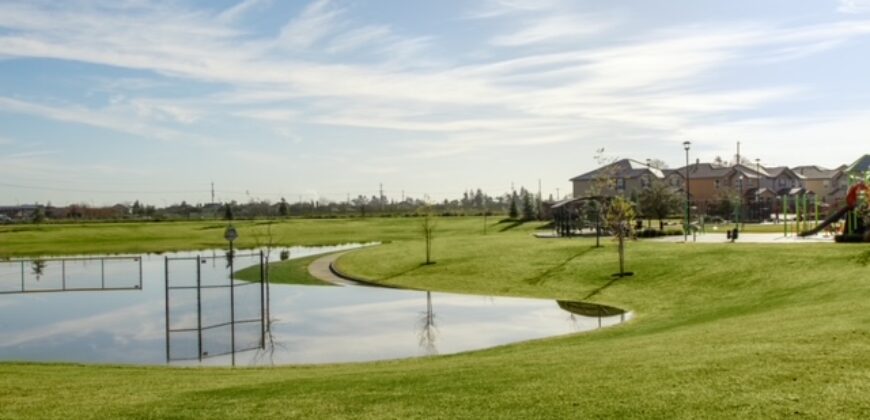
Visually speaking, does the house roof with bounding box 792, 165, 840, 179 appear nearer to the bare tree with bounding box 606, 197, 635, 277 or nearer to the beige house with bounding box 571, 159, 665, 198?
the beige house with bounding box 571, 159, 665, 198

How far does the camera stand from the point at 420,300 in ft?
104

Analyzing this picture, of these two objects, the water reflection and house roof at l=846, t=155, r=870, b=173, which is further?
house roof at l=846, t=155, r=870, b=173

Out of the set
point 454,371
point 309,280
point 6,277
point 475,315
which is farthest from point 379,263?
point 454,371

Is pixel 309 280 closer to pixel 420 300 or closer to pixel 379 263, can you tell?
pixel 379 263

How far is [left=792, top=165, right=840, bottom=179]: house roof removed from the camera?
11269cm

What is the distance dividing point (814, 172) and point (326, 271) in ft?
319

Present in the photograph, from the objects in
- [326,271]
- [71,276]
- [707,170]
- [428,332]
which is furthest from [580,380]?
[707,170]

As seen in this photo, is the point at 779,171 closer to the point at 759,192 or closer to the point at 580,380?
the point at 759,192

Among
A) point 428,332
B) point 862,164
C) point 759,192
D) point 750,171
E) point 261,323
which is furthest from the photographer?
point 750,171

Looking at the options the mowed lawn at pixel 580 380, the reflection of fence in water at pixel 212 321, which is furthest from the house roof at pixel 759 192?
the mowed lawn at pixel 580 380

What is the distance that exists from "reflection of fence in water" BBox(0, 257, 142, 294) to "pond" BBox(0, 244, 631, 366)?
11.1 inches

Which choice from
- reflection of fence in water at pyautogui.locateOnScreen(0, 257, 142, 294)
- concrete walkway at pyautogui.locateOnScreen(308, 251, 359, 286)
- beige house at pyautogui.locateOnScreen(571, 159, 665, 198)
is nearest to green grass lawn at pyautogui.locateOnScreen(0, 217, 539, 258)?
reflection of fence in water at pyautogui.locateOnScreen(0, 257, 142, 294)

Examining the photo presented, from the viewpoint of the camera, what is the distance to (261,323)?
1007 inches

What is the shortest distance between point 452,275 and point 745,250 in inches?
562
